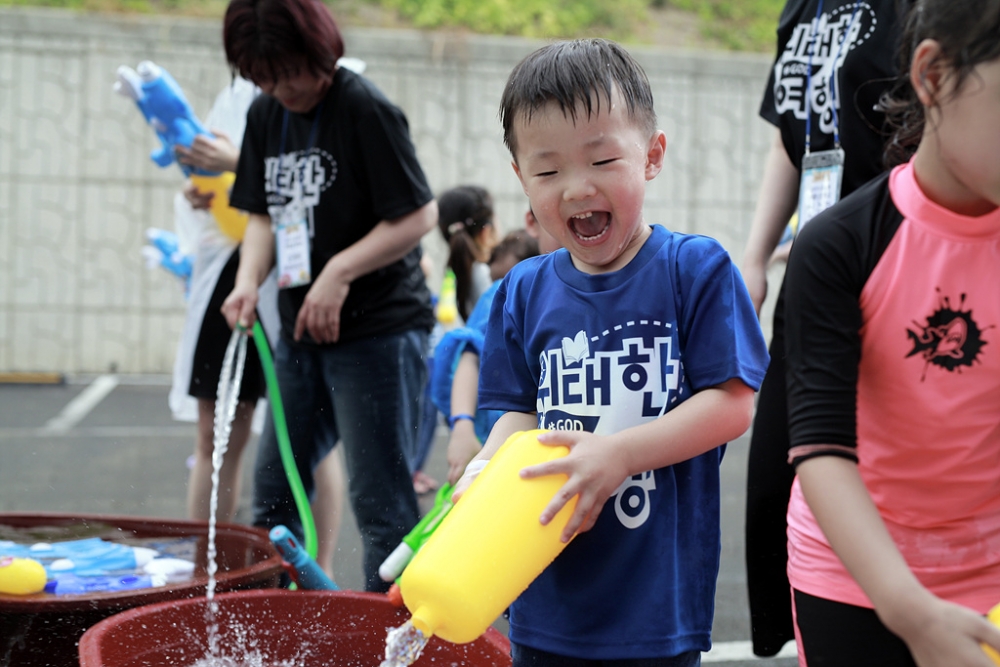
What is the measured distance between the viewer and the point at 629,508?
57.9 inches

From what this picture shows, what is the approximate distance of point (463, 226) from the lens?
4.57 m

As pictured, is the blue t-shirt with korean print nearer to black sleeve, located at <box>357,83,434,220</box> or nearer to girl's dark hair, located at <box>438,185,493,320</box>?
black sleeve, located at <box>357,83,434,220</box>

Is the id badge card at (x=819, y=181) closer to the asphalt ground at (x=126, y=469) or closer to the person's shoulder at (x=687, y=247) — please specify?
the person's shoulder at (x=687, y=247)

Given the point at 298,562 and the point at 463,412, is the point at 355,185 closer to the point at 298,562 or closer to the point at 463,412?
the point at 463,412

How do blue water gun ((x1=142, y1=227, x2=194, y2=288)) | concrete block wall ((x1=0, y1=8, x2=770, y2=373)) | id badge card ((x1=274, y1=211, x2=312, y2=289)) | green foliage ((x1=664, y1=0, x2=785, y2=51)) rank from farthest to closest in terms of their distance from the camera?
green foliage ((x1=664, y1=0, x2=785, y2=51)) < concrete block wall ((x1=0, y1=8, x2=770, y2=373)) < blue water gun ((x1=142, y1=227, x2=194, y2=288)) < id badge card ((x1=274, y1=211, x2=312, y2=289))

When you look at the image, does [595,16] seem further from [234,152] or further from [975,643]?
[975,643]

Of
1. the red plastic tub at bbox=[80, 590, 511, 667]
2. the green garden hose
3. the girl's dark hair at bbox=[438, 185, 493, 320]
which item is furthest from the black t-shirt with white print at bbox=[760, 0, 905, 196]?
the girl's dark hair at bbox=[438, 185, 493, 320]

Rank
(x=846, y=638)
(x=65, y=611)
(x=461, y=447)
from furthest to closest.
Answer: (x=461, y=447), (x=65, y=611), (x=846, y=638)

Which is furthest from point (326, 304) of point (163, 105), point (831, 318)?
point (831, 318)

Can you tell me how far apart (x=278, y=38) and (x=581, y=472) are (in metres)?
1.74

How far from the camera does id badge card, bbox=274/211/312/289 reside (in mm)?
2771

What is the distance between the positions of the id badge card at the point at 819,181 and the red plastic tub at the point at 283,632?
1.05 meters

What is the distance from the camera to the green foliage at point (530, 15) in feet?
32.7

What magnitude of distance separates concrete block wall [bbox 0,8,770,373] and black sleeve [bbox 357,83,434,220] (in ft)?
21.5
